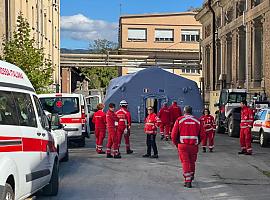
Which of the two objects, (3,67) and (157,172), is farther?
(157,172)

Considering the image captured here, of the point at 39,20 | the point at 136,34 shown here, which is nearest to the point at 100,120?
the point at 39,20

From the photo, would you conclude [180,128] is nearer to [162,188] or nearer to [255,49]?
[162,188]

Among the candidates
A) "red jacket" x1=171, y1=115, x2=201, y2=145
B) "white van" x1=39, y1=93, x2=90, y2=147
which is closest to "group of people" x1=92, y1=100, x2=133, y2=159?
"white van" x1=39, y1=93, x2=90, y2=147

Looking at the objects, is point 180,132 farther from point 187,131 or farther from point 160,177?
point 160,177

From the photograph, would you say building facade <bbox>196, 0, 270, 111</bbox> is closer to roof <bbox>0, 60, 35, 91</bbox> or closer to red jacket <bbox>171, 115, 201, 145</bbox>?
red jacket <bbox>171, 115, 201, 145</bbox>

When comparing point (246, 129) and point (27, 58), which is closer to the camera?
point (246, 129)

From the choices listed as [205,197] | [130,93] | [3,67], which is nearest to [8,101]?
[3,67]

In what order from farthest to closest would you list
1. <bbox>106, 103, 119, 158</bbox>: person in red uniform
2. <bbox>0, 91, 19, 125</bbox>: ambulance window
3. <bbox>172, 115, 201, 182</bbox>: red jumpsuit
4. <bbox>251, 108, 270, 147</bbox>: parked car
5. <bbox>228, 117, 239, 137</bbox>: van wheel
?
<bbox>228, 117, 239, 137</bbox>: van wheel
<bbox>251, 108, 270, 147</bbox>: parked car
<bbox>106, 103, 119, 158</bbox>: person in red uniform
<bbox>172, 115, 201, 182</bbox>: red jumpsuit
<bbox>0, 91, 19, 125</bbox>: ambulance window

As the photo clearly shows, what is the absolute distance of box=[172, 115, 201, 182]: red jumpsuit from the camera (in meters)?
11.8

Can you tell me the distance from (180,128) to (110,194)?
2161 millimetres

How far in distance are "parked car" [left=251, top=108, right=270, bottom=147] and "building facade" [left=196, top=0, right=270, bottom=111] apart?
12.6 m

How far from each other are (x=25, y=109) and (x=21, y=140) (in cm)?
83

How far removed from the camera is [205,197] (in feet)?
35.3

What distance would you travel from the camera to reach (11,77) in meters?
8.35
